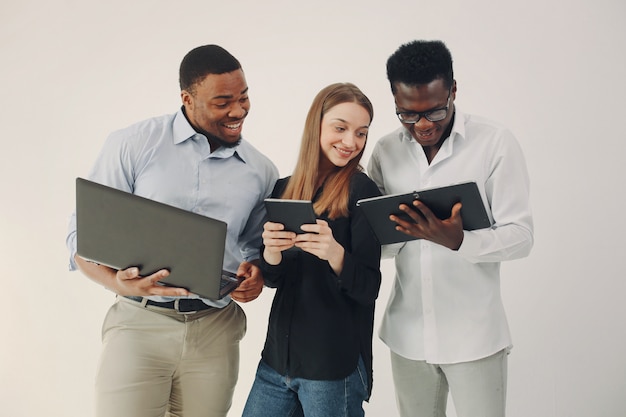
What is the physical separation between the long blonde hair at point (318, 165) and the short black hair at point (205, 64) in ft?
1.10

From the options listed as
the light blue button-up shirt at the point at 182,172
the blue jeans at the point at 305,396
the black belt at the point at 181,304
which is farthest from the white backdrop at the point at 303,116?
the blue jeans at the point at 305,396

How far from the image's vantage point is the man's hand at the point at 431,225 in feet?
6.30

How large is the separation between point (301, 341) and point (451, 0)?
2541 mm

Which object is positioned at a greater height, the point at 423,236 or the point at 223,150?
the point at 223,150

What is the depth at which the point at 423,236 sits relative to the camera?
1.97 m

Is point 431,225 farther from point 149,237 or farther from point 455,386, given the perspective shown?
point 149,237

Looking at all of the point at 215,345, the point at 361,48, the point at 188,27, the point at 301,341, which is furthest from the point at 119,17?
the point at 301,341

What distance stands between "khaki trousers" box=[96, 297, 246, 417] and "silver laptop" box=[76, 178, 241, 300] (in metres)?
0.27

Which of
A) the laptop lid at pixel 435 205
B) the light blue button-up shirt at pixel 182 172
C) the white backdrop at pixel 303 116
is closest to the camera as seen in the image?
the laptop lid at pixel 435 205

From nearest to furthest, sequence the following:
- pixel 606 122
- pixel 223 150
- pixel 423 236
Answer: pixel 423 236, pixel 223 150, pixel 606 122

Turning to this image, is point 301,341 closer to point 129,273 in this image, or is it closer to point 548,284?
point 129,273

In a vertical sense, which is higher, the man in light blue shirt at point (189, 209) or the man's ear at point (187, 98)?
the man's ear at point (187, 98)

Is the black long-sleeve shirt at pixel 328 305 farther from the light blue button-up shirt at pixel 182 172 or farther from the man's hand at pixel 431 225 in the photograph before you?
the light blue button-up shirt at pixel 182 172

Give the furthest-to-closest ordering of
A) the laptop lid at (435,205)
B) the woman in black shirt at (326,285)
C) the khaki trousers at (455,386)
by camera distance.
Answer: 1. the khaki trousers at (455,386)
2. the woman in black shirt at (326,285)
3. the laptop lid at (435,205)
